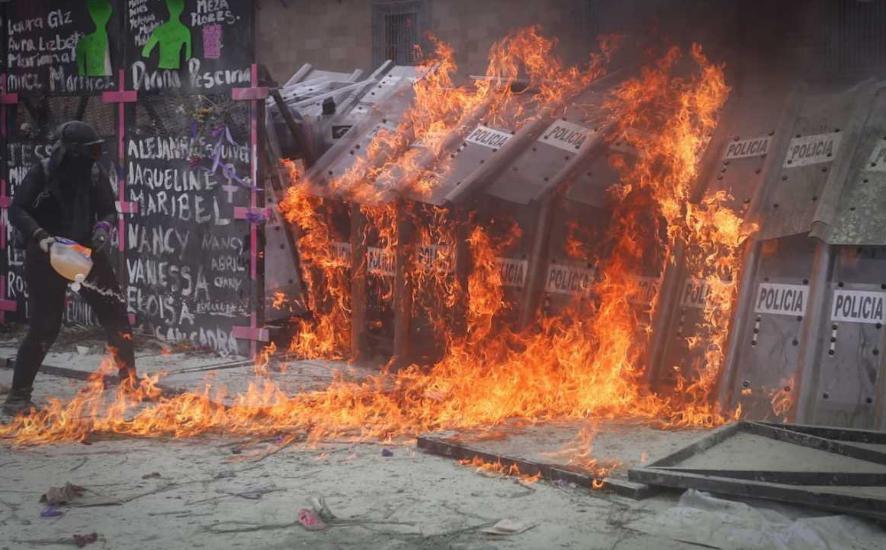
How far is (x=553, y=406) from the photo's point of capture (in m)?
7.71

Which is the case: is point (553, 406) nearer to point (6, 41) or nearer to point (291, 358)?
point (291, 358)

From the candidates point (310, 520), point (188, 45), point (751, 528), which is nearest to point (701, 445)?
point (751, 528)

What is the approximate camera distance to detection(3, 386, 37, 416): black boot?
765cm

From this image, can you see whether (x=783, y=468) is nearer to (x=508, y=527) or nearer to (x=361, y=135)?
(x=508, y=527)

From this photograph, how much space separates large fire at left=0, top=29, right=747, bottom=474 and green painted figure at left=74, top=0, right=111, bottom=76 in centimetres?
283

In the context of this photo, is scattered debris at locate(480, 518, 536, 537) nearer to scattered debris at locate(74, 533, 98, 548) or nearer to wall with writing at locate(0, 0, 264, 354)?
scattered debris at locate(74, 533, 98, 548)

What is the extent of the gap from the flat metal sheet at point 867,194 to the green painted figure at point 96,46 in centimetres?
776

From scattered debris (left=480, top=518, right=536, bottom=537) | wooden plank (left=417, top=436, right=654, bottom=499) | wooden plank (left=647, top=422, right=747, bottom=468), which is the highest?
wooden plank (left=647, top=422, right=747, bottom=468)

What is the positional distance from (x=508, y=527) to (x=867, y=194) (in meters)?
3.62

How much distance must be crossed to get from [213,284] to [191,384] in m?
1.79

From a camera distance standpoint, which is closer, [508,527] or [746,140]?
[508,527]

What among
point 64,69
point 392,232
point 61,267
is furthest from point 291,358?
point 64,69

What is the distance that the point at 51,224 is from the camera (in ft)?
25.8

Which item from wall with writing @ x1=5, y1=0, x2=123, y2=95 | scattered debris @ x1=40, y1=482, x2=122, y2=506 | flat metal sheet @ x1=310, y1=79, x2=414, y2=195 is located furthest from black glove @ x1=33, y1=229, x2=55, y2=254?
wall with writing @ x1=5, y1=0, x2=123, y2=95
